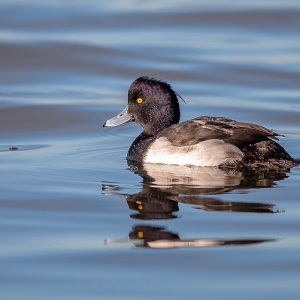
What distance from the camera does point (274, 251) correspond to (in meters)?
6.70

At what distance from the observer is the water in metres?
6.36

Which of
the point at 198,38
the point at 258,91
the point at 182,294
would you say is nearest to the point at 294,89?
the point at 258,91

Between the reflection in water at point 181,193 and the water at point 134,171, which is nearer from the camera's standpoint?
the water at point 134,171

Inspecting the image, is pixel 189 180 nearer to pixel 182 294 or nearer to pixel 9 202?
pixel 9 202

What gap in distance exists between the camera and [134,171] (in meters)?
9.81

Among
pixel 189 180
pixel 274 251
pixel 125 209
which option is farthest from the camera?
pixel 189 180

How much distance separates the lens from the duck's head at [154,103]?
10.8 meters

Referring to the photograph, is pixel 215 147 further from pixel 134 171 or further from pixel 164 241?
pixel 164 241

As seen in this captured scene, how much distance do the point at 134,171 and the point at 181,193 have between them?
143 cm

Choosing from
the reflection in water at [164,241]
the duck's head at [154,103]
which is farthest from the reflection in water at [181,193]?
the duck's head at [154,103]

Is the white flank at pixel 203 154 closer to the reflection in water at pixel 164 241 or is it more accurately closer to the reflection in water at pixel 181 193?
the reflection in water at pixel 181 193

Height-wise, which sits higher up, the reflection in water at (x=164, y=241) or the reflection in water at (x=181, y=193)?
the reflection in water at (x=181, y=193)

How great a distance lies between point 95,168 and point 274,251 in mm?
3553

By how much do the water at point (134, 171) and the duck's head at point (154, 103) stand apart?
1.78 ft
